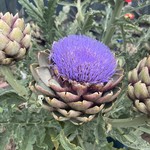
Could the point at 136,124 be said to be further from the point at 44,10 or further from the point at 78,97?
the point at 44,10

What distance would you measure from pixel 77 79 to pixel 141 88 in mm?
123

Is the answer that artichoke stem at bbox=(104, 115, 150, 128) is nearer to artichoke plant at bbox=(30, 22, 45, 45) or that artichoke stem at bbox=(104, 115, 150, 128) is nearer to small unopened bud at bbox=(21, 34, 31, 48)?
small unopened bud at bbox=(21, 34, 31, 48)

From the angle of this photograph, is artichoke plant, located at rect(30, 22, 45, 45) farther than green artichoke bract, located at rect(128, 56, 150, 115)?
Yes

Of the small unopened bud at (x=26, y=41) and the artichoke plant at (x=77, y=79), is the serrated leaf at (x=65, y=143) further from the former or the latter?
the small unopened bud at (x=26, y=41)

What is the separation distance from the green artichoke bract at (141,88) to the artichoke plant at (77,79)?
1.2 inches

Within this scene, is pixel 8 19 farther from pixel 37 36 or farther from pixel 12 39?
pixel 37 36

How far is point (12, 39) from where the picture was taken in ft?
3.01

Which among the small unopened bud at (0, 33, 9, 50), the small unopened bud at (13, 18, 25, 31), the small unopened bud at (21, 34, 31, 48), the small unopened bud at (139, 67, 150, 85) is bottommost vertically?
the small unopened bud at (139, 67, 150, 85)

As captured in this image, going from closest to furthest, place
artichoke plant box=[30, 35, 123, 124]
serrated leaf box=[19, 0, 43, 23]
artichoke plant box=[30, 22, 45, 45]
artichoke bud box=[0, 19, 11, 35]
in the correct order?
artichoke plant box=[30, 35, 123, 124] → artichoke bud box=[0, 19, 11, 35] → serrated leaf box=[19, 0, 43, 23] → artichoke plant box=[30, 22, 45, 45]

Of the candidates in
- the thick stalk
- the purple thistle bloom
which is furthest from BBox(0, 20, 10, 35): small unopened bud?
the thick stalk

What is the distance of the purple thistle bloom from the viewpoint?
0.86 metres

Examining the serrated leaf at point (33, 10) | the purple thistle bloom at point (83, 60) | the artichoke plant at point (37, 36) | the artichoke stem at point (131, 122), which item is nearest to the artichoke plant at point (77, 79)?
the purple thistle bloom at point (83, 60)

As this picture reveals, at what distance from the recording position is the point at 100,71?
866 millimetres

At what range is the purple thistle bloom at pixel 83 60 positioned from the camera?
2.81 feet
